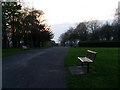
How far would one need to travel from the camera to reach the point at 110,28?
118 m

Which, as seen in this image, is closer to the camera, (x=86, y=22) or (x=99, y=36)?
(x=99, y=36)

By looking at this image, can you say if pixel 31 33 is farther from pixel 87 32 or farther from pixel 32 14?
pixel 87 32

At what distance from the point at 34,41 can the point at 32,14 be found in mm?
16296

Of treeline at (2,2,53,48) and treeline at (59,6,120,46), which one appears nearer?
treeline at (2,2,53,48)

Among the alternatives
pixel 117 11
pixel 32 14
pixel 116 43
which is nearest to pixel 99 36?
pixel 116 43

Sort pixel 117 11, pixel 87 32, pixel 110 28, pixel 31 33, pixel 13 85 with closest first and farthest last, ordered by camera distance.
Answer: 1. pixel 13 85
2. pixel 117 11
3. pixel 31 33
4. pixel 110 28
5. pixel 87 32

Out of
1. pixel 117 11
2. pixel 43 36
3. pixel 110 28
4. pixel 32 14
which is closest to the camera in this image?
pixel 117 11

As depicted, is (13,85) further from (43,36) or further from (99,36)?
(99,36)

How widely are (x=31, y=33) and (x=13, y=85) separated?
73.5m

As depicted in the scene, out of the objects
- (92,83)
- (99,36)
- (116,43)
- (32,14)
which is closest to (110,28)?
(99,36)

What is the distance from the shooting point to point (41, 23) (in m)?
89.4

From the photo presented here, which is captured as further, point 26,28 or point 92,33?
point 92,33

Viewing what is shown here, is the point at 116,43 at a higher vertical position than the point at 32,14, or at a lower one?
lower

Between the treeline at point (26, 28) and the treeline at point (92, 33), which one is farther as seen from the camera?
the treeline at point (92, 33)
